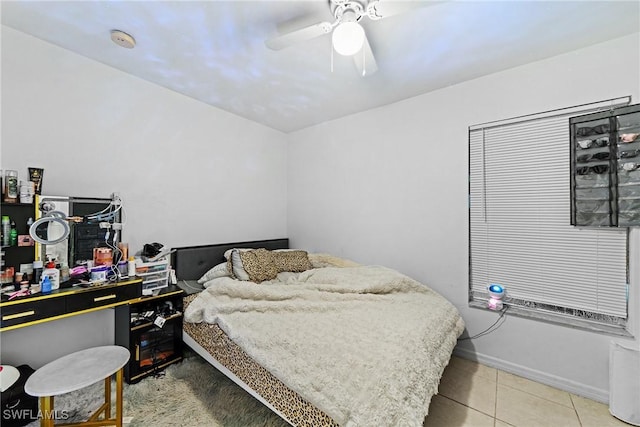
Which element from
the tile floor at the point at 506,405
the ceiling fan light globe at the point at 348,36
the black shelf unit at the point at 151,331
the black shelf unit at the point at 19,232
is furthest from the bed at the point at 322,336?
the ceiling fan light globe at the point at 348,36

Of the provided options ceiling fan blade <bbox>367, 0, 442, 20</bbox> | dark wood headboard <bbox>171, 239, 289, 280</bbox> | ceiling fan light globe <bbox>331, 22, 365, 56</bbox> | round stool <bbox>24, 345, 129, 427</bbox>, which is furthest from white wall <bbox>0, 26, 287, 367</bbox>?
ceiling fan blade <bbox>367, 0, 442, 20</bbox>

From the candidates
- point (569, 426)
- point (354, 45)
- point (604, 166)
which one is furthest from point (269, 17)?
point (569, 426)

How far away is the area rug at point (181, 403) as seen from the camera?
172 cm

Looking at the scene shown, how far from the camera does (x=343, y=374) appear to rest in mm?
1314

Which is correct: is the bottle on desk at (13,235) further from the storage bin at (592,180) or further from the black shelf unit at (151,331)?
the storage bin at (592,180)

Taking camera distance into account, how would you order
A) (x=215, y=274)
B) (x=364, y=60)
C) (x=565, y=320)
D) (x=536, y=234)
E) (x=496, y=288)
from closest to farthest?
(x=364, y=60) → (x=565, y=320) → (x=536, y=234) → (x=496, y=288) → (x=215, y=274)

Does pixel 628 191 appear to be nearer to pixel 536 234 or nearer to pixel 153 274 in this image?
pixel 536 234

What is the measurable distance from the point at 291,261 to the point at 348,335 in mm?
1529

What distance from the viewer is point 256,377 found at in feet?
5.31

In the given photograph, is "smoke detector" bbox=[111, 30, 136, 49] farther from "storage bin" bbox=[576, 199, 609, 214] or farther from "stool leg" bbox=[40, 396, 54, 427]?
"storage bin" bbox=[576, 199, 609, 214]

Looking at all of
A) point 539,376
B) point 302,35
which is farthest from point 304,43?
point 539,376

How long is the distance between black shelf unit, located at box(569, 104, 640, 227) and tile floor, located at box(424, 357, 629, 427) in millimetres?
1309

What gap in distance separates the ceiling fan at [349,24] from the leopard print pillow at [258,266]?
192 centimetres

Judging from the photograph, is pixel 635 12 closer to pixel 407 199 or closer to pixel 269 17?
pixel 407 199
